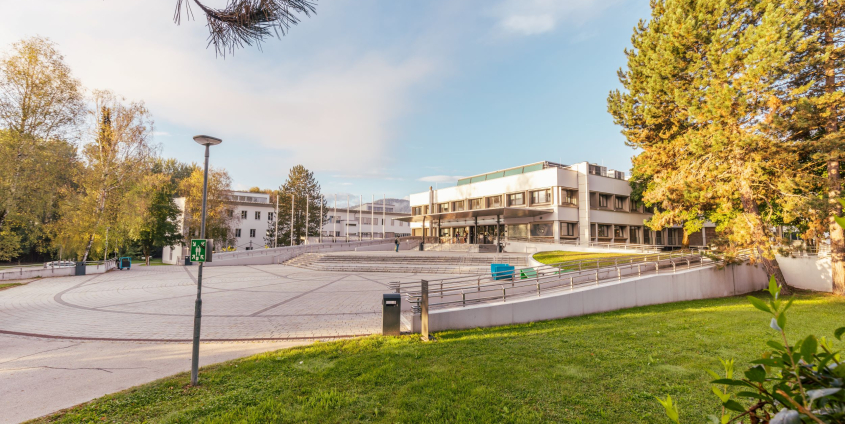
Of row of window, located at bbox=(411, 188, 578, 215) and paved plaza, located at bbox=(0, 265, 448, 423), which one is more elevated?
row of window, located at bbox=(411, 188, 578, 215)

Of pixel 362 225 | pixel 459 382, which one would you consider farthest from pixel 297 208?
pixel 459 382

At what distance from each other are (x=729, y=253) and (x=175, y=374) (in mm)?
21999

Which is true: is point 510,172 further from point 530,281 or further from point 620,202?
point 530,281

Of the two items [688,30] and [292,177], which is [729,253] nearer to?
[688,30]

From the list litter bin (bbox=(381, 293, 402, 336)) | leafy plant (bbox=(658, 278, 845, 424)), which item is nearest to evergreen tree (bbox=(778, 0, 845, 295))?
litter bin (bbox=(381, 293, 402, 336))

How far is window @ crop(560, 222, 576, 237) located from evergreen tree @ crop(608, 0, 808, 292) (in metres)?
17.7

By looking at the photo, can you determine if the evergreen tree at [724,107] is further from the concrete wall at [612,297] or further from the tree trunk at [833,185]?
the concrete wall at [612,297]

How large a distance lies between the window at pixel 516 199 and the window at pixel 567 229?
555cm

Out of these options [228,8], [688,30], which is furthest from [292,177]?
[228,8]

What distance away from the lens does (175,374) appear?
6578mm

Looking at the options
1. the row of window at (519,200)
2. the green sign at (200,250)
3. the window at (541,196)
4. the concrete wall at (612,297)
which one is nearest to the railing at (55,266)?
the green sign at (200,250)

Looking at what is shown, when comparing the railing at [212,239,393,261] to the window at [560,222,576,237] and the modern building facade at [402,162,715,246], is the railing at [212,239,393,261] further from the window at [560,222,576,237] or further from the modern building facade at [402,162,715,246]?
the window at [560,222,576,237]

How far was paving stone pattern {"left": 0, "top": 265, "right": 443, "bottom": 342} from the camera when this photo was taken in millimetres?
9727

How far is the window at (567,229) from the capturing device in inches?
1515
